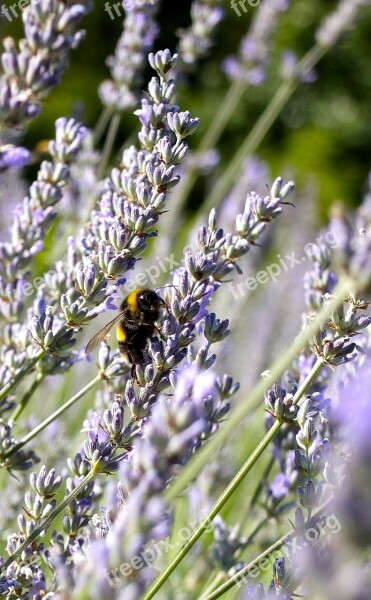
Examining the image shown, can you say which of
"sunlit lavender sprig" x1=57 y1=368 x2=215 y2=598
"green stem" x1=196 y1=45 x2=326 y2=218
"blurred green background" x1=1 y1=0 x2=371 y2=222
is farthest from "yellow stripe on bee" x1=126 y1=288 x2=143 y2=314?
"blurred green background" x1=1 y1=0 x2=371 y2=222

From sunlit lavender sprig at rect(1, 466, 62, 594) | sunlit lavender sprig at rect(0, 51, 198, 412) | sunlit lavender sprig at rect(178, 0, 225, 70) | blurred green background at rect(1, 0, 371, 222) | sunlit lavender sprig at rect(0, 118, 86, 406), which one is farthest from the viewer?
blurred green background at rect(1, 0, 371, 222)

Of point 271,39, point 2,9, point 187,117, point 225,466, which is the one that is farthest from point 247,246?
point 271,39

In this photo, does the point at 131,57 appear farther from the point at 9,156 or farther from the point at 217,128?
the point at 9,156

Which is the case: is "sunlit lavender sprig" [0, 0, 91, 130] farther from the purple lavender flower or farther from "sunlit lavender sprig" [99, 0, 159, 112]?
"sunlit lavender sprig" [99, 0, 159, 112]

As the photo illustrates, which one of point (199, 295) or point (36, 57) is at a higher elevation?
point (36, 57)

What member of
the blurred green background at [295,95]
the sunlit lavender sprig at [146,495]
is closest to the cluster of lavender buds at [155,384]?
the sunlit lavender sprig at [146,495]

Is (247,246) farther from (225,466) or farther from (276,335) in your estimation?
(276,335)

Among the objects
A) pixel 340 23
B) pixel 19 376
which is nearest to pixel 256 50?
pixel 340 23
